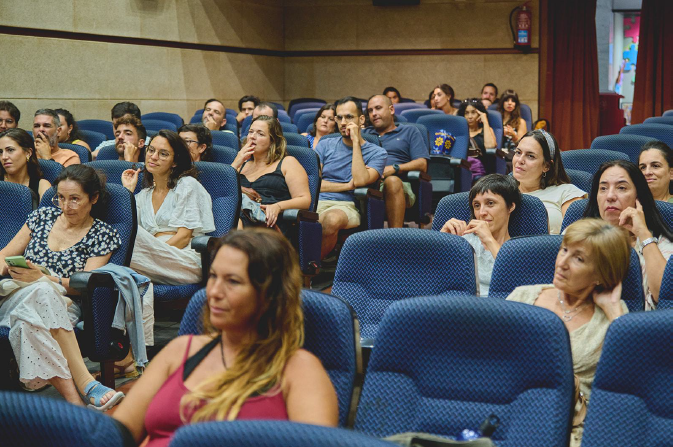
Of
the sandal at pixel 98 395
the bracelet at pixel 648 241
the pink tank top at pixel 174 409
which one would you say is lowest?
the sandal at pixel 98 395

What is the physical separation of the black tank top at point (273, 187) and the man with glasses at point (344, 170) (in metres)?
0.37

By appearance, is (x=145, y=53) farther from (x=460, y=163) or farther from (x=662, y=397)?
(x=662, y=397)

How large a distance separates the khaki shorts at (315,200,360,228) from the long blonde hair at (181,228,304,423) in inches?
122

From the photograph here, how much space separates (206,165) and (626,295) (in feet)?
7.41

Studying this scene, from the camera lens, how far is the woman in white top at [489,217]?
9.75 ft

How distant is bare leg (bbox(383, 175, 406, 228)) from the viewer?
528 centimetres

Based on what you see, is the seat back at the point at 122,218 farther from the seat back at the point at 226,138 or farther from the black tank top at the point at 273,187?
the seat back at the point at 226,138

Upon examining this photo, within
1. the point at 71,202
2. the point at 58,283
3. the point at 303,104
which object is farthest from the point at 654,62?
the point at 58,283

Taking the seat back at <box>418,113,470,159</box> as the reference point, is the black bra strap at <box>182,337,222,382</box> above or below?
below

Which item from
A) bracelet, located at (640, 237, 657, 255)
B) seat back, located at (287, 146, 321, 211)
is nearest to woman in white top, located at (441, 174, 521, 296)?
bracelet, located at (640, 237, 657, 255)

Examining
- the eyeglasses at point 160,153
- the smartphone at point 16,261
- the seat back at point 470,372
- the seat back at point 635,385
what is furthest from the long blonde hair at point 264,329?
the eyeglasses at point 160,153

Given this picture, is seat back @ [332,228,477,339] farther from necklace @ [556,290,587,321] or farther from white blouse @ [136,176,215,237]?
white blouse @ [136,176,215,237]

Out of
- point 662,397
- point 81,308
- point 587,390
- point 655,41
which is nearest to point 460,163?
point 81,308

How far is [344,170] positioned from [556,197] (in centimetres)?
186
